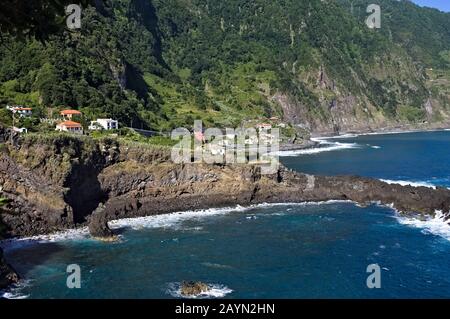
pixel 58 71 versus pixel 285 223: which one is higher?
pixel 58 71

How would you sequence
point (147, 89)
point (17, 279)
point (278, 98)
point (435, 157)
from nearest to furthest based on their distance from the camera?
point (17, 279)
point (435, 157)
point (147, 89)
point (278, 98)

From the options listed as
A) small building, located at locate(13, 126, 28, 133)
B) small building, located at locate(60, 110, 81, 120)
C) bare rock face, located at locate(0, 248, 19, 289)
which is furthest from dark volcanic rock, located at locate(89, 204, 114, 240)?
small building, located at locate(60, 110, 81, 120)

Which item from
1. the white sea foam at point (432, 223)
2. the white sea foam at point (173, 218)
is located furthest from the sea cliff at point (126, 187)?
the white sea foam at point (432, 223)

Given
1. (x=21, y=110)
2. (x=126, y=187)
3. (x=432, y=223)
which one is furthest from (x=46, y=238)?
(x=432, y=223)

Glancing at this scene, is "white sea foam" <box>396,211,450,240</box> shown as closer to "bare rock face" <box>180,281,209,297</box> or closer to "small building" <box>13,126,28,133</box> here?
"bare rock face" <box>180,281,209,297</box>

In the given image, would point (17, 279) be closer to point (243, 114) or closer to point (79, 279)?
point (79, 279)

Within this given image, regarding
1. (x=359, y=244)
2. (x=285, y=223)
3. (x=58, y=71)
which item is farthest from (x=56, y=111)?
(x=359, y=244)

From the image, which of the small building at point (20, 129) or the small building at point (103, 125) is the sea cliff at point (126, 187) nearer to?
the small building at point (20, 129)
